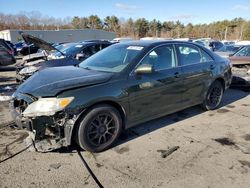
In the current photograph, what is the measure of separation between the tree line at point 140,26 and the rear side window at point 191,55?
55704mm

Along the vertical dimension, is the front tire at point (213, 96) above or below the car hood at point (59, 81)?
below

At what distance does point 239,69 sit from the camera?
8922 millimetres

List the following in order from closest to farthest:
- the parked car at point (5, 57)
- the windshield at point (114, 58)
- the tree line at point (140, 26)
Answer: the windshield at point (114, 58)
the parked car at point (5, 57)
the tree line at point (140, 26)

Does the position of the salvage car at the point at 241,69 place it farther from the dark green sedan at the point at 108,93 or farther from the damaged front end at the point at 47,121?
the damaged front end at the point at 47,121

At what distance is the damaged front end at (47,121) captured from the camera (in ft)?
11.7

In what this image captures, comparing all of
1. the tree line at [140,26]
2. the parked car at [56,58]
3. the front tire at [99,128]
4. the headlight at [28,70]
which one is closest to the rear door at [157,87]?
the front tire at [99,128]

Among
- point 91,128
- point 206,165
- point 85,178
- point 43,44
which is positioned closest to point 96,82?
point 91,128

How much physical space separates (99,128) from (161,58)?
5.90 ft

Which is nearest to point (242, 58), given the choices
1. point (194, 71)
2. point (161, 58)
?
point (194, 71)

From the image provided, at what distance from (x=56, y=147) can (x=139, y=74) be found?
1.73 meters

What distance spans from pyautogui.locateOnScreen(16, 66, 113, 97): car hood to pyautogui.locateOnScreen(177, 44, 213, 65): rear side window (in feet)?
5.83

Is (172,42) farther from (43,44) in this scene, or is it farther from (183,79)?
(43,44)

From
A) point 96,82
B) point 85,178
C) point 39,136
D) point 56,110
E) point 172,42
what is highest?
point 172,42

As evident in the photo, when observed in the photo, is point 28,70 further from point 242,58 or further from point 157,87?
point 242,58
